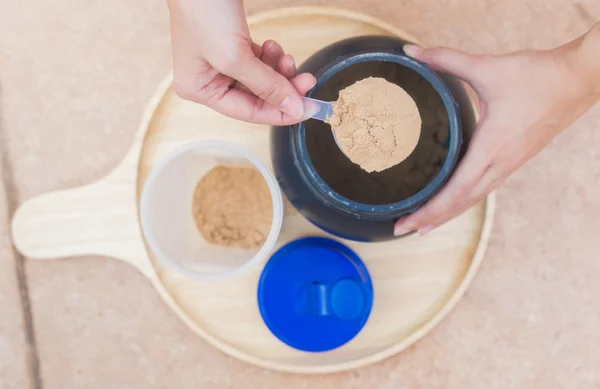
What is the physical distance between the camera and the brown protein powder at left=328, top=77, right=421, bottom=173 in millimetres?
366

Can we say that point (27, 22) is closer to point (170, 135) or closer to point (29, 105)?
point (29, 105)

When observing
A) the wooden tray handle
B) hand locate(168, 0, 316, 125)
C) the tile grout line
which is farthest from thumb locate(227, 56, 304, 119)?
the tile grout line

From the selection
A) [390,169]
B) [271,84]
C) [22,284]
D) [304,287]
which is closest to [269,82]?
[271,84]

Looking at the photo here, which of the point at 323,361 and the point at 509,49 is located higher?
the point at 509,49

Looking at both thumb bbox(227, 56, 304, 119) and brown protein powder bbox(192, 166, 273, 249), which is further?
brown protein powder bbox(192, 166, 273, 249)

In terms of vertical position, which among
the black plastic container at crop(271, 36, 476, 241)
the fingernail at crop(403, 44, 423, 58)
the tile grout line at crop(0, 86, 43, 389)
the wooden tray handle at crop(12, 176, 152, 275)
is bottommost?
the tile grout line at crop(0, 86, 43, 389)

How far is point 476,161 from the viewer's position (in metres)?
0.42

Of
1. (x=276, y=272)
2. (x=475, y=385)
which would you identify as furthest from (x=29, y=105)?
(x=475, y=385)

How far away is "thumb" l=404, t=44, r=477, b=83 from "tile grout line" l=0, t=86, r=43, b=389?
21.3 inches

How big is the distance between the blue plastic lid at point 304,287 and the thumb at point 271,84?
19 cm

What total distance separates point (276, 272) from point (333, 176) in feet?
0.59

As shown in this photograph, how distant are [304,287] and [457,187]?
20 cm

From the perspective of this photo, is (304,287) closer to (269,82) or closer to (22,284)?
(269,82)

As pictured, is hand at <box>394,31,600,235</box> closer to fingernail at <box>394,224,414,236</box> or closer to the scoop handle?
fingernail at <box>394,224,414,236</box>
